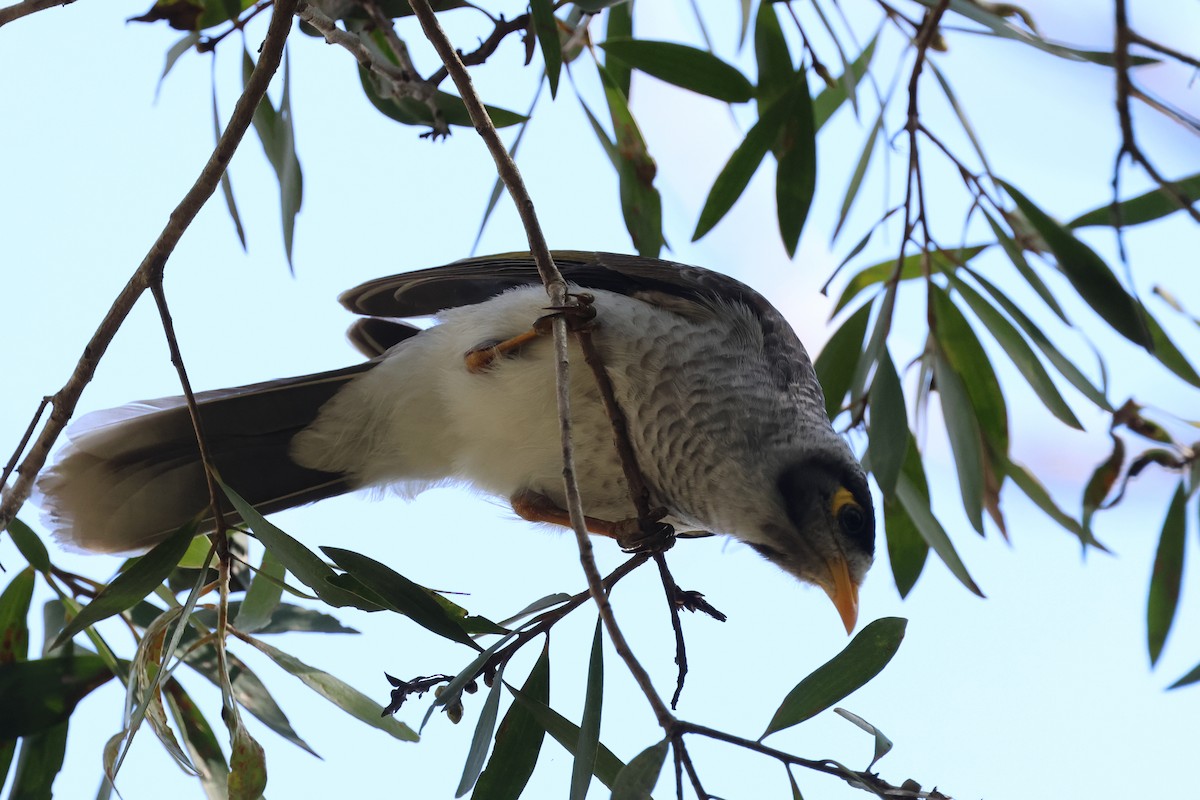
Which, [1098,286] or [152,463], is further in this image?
[152,463]

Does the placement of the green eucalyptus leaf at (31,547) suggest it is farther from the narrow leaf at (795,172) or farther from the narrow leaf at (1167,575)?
the narrow leaf at (1167,575)

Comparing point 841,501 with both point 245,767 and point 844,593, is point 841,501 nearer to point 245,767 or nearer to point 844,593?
point 844,593

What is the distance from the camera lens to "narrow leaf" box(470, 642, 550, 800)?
196 cm

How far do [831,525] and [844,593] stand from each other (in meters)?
0.17

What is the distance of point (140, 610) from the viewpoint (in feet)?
9.29

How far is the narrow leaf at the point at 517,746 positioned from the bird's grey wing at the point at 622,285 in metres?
1.06

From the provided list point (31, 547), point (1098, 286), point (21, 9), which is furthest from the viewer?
point (31, 547)

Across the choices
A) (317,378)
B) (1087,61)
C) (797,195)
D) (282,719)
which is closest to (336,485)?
(317,378)

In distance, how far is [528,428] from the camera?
270cm

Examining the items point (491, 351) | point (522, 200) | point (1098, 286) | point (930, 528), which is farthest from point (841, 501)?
point (522, 200)

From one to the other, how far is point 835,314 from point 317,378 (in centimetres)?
147

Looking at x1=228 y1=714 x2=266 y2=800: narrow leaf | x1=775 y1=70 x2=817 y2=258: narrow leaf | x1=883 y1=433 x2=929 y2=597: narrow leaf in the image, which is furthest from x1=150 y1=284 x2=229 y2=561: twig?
x1=883 y1=433 x2=929 y2=597: narrow leaf

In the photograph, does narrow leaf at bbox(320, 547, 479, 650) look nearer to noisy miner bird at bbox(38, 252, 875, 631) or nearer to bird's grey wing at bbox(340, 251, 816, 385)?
noisy miner bird at bbox(38, 252, 875, 631)

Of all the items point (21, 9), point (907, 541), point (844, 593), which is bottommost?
point (844, 593)
